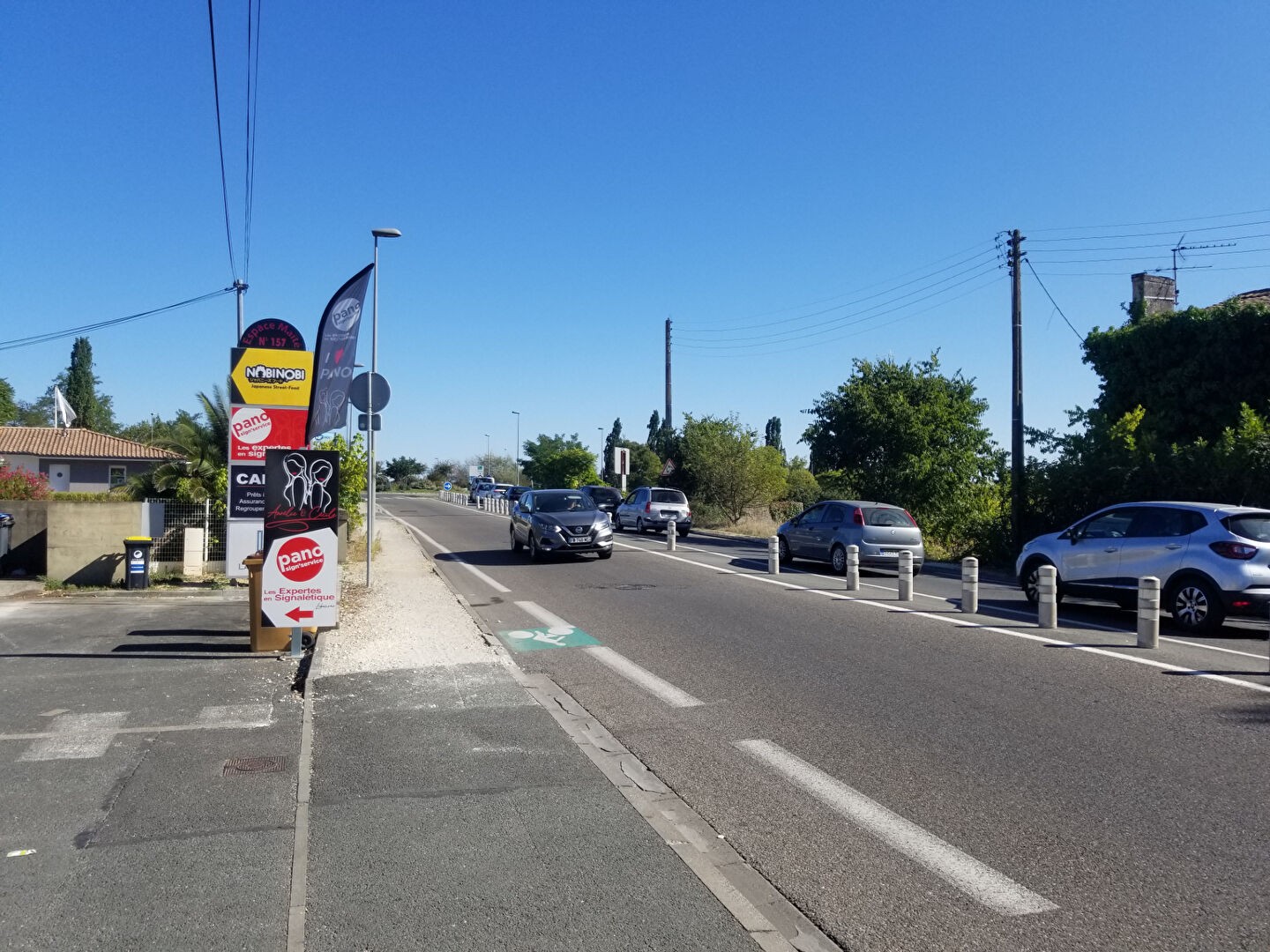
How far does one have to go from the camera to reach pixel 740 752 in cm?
662

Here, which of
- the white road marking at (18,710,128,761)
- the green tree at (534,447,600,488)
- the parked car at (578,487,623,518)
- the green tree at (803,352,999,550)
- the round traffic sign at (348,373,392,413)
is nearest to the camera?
the white road marking at (18,710,128,761)

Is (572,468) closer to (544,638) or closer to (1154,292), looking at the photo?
(1154,292)

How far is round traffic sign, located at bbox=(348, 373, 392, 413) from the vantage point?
52.0 ft

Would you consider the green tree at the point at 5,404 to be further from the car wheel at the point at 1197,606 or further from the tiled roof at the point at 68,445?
the car wheel at the point at 1197,606

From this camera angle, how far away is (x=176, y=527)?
57.1ft

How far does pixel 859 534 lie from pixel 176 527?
12.6 metres

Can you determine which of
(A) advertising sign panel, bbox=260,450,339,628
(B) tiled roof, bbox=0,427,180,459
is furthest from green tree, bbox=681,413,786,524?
(A) advertising sign panel, bbox=260,450,339,628

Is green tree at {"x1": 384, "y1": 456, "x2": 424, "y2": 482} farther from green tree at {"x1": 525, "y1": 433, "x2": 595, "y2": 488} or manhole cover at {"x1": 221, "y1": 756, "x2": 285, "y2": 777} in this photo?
manhole cover at {"x1": 221, "y1": 756, "x2": 285, "y2": 777}

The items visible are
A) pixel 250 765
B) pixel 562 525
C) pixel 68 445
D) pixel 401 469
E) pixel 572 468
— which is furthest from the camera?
pixel 401 469

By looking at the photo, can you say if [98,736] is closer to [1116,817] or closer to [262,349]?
[1116,817]

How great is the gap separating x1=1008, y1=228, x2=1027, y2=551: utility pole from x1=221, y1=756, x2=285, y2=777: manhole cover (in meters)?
21.2

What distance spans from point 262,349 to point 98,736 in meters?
10.1

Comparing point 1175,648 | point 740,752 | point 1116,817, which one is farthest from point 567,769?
point 1175,648

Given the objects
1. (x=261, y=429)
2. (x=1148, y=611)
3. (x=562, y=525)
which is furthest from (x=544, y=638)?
(x=562, y=525)
